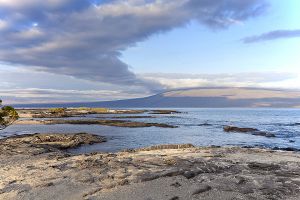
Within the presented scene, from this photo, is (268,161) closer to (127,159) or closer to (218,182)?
(218,182)

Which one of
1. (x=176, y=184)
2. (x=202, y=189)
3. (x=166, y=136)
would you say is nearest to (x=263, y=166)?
(x=202, y=189)

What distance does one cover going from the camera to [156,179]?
17453 mm

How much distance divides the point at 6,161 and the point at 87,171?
9.04 metres

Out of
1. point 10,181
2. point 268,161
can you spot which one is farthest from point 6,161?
point 268,161

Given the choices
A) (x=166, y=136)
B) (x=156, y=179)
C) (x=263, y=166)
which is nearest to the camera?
(x=156, y=179)

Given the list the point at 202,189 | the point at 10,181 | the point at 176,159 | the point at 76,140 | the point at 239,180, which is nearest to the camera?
the point at 202,189

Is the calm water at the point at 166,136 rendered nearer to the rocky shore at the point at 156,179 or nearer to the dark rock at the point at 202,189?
the rocky shore at the point at 156,179

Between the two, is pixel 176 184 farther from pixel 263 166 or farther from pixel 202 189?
pixel 263 166

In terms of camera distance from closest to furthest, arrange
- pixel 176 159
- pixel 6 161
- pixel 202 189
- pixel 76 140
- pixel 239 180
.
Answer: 1. pixel 202 189
2. pixel 239 180
3. pixel 176 159
4. pixel 6 161
5. pixel 76 140

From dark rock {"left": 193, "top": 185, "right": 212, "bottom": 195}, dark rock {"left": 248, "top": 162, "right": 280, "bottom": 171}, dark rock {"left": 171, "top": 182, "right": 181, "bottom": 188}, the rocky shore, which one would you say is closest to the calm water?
the rocky shore

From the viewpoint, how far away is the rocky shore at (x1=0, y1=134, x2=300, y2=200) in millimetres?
15703

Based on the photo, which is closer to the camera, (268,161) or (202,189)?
(202,189)

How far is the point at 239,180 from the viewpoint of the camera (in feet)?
56.4

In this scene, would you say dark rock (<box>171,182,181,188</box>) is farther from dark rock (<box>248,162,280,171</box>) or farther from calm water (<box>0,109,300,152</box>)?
calm water (<box>0,109,300,152</box>)
